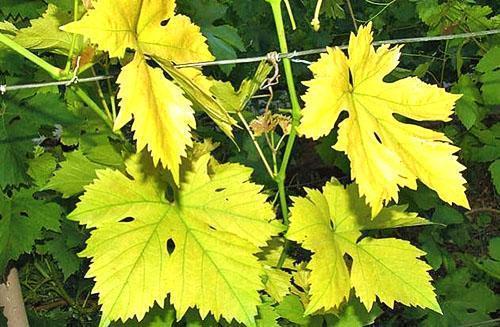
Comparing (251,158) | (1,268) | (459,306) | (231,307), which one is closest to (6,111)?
(1,268)

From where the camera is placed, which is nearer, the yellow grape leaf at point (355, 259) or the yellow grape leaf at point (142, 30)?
the yellow grape leaf at point (142, 30)

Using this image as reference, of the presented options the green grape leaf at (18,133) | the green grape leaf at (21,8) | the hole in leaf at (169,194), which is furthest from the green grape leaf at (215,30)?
the hole in leaf at (169,194)

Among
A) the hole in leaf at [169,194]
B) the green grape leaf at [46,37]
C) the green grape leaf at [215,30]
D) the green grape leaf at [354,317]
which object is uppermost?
the green grape leaf at [215,30]

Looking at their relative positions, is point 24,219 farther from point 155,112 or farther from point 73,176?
point 155,112

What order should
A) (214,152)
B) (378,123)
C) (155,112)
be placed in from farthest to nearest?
(214,152), (378,123), (155,112)

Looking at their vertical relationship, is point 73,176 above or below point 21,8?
below

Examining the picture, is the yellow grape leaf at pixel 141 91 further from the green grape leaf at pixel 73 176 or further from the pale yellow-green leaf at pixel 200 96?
the green grape leaf at pixel 73 176

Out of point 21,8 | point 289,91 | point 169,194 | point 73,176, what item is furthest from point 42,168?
point 289,91

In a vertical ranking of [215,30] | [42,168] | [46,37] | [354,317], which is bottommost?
[354,317]
